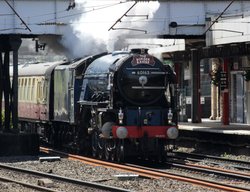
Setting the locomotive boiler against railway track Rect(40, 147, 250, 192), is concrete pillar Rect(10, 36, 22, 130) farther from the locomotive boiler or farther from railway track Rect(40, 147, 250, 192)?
the locomotive boiler

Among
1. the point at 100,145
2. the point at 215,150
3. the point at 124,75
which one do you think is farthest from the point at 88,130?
the point at 215,150

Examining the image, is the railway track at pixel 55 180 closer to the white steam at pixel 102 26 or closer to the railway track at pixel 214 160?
the railway track at pixel 214 160

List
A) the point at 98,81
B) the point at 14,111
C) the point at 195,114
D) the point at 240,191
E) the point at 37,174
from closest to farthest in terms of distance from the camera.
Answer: the point at 240,191 < the point at 37,174 < the point at 98,81 < the point at 14,111 < the point at 195,114

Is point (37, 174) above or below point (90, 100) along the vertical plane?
below

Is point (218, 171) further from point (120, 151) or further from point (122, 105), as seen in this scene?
point (122, 105)

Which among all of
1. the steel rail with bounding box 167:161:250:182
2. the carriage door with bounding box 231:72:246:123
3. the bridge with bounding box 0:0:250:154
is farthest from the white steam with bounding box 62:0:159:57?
the carriage door with bounding box 231:72:246:123

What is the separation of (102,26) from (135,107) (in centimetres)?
501

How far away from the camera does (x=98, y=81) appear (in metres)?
20.0

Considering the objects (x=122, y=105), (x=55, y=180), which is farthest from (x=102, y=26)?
(x=55, y=180)

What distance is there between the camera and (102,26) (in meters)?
23.4

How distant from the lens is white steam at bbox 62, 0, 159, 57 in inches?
914

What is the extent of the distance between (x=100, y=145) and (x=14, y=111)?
4309 millimetres

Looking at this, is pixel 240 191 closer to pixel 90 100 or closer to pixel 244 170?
pixel 244 170

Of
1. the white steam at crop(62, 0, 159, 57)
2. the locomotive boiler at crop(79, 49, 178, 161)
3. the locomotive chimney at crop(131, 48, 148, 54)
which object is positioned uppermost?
the white steam at crop(62, 0, 159, 57)
